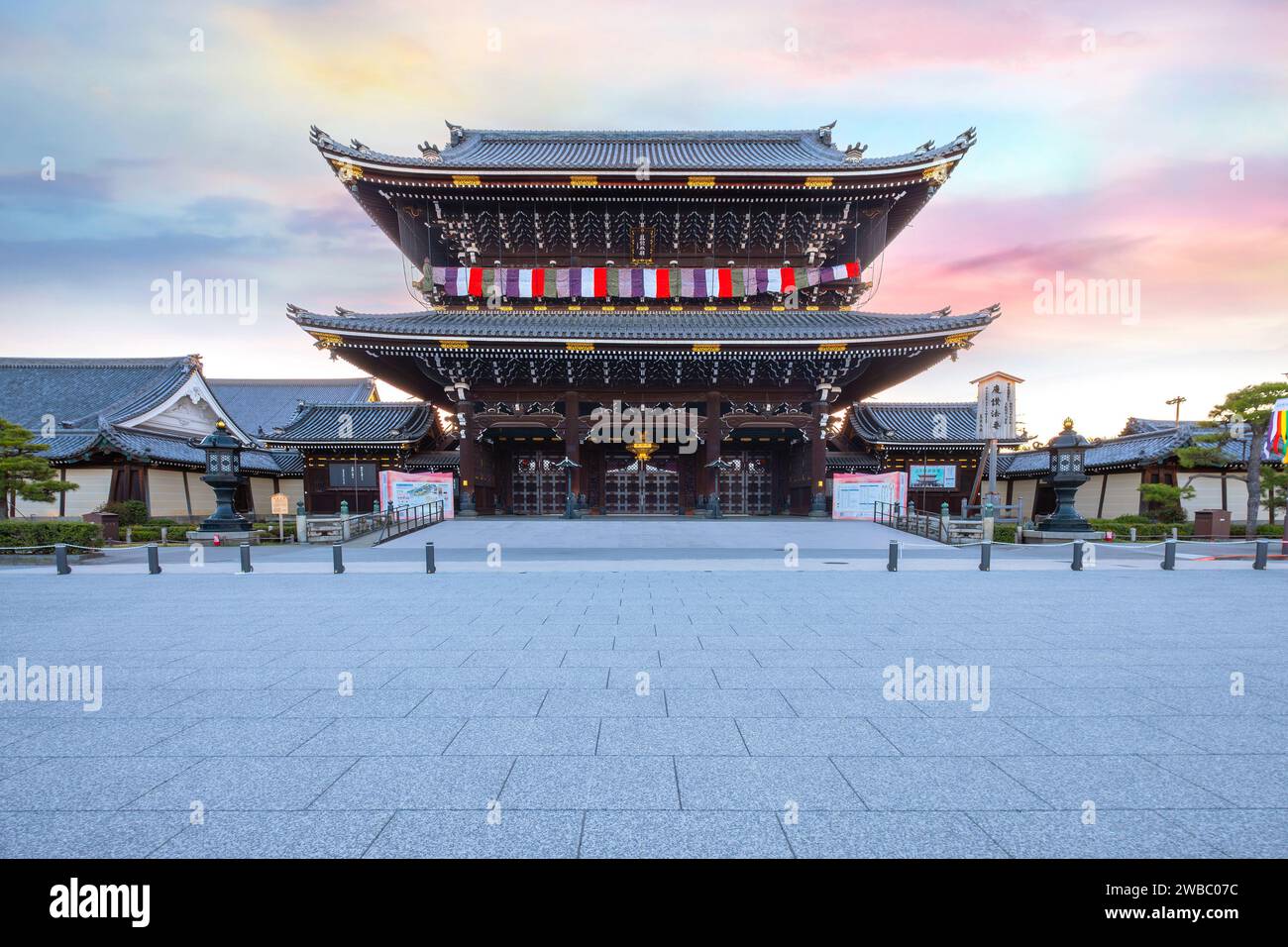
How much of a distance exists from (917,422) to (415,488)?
73.5 ft

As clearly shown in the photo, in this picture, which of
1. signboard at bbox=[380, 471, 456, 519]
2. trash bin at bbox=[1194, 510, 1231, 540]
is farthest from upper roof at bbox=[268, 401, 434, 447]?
trash bin at bbox=[1194, 510, 1231, 540]

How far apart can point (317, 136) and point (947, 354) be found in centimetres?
2359

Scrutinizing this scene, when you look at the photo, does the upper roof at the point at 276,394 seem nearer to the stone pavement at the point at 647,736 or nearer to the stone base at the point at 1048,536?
the stone pavement at the point at 647,736

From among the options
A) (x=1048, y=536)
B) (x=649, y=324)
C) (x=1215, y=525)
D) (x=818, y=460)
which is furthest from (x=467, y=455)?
(x=1215, y=525)

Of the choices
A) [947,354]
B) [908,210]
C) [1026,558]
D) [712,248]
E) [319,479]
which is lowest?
[1026,558]

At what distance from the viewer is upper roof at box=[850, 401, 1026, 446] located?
2373cm

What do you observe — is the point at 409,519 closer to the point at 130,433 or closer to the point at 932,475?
the point at 130,433

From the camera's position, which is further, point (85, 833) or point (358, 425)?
point (358, 425)

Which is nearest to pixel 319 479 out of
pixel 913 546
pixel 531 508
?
pixel 531 508

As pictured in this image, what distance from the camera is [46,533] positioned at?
1477 centimetres

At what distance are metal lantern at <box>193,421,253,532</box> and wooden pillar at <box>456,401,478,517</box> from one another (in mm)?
7071

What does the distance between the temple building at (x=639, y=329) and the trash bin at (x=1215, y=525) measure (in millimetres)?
7349
